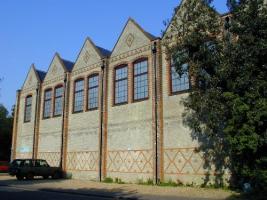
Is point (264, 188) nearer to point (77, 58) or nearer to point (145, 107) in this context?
point (145, 107)

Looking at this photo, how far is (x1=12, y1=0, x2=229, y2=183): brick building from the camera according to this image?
22.4 meters

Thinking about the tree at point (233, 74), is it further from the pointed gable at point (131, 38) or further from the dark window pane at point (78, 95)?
the dark window pane at point (78, 95)

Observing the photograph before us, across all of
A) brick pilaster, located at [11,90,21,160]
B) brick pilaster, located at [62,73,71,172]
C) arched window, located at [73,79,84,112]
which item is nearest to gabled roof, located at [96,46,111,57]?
arched window, located at [73,79,84,112]

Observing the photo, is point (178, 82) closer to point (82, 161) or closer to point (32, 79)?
point (82, 161)

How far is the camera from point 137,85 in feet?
83.4

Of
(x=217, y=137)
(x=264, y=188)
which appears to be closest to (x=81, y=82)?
(x=217, y=137)

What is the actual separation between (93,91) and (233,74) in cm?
1481

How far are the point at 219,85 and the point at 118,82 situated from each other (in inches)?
441

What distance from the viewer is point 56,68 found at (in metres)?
33.8

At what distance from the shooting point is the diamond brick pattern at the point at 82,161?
2722cm

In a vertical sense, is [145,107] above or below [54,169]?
above

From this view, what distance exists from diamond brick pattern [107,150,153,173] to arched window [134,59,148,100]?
3.79 metres

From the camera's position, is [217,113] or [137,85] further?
[137,85]

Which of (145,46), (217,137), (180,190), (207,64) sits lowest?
(180,190)
